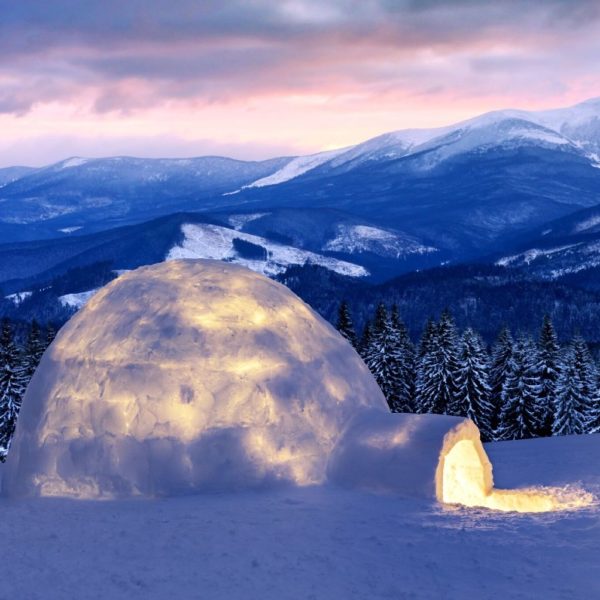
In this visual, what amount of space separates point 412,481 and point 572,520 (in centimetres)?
210

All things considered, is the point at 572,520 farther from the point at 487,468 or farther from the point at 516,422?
the point at 516,422

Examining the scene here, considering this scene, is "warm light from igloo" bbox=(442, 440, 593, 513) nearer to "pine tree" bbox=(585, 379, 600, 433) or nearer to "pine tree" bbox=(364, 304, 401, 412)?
"pine tree" bbox=(585, 379, 600, 433)

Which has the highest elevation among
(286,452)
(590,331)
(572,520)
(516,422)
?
(286,452)

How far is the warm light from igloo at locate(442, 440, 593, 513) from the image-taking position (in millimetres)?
11508

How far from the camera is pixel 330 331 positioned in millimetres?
13438

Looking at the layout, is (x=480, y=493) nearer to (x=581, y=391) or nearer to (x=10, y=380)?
(x=581, y=391)

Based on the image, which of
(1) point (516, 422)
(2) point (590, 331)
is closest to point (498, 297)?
(2) point (590, 331)

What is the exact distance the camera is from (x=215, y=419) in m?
11.2

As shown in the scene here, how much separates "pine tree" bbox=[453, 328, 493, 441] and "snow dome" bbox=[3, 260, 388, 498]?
65.6 ft

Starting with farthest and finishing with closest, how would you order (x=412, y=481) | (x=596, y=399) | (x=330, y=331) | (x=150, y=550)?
(x=596, y=399), (x=330, y=331), (x=412, y=481), (x=150, y=550)

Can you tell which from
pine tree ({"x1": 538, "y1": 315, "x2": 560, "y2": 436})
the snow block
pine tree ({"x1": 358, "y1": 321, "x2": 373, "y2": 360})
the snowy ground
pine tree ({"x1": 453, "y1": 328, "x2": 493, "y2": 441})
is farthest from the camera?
pine tree ({"x1": 358, "y1": 321, "x2": 373, "y2": 360})

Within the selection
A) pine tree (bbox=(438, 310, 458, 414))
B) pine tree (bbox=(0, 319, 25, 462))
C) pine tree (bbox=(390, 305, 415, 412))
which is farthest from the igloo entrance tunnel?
pine tree (bbox=(390, 305, 415, 412))

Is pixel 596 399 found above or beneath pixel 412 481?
beneath

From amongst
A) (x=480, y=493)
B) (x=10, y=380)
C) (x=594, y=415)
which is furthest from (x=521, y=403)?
(x=480, y=493)
